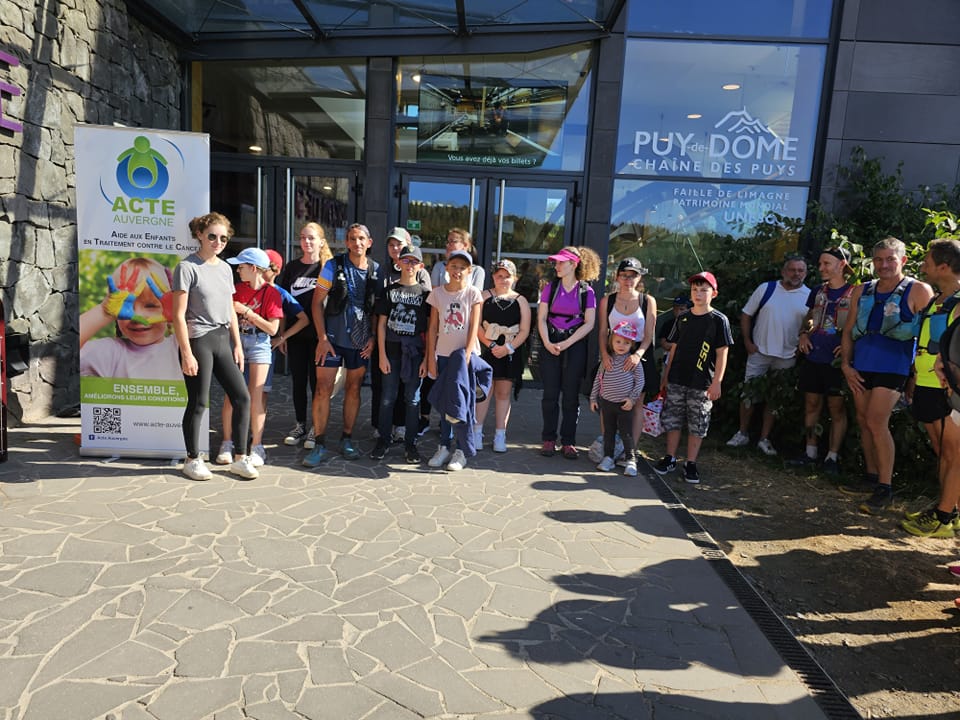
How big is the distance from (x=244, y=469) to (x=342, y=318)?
1392mm

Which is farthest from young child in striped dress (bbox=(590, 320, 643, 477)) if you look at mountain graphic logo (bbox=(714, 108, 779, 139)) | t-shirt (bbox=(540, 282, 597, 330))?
mountain graphic logo (bbox=(714, 108, 779, 139))

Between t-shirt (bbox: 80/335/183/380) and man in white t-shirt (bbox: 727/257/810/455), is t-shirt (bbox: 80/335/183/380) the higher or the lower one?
the lower one

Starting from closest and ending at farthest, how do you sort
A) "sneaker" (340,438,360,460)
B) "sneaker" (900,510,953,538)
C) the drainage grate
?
the drainage grate < "sneaker" (900,510,953,538) < "sneaker" (340,438,360,460)

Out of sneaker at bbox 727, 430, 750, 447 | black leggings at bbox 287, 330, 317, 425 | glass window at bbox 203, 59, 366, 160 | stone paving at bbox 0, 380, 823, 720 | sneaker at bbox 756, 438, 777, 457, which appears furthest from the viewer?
glass window at bbox 203, 59, 366, 160

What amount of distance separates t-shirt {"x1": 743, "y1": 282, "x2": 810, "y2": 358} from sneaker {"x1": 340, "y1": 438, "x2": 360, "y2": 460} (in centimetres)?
409

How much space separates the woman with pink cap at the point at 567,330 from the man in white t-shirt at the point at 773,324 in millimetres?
1863

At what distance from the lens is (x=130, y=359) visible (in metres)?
4.98

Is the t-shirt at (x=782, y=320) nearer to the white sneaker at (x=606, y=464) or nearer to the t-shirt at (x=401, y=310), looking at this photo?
the white sneaker at (x=606, y=464)

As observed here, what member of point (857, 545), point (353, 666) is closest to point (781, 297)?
point (857, 545)

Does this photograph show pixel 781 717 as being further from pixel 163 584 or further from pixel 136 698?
pixel 163 584

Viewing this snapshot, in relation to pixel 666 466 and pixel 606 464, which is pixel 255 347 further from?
pixel 666 466

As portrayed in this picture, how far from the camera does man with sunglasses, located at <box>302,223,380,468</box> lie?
5195mm

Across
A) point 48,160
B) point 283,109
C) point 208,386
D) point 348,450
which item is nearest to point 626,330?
point 348,450

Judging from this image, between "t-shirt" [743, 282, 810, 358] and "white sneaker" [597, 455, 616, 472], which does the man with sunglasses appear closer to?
"white sneaker" [597, 455, 616, 472]
